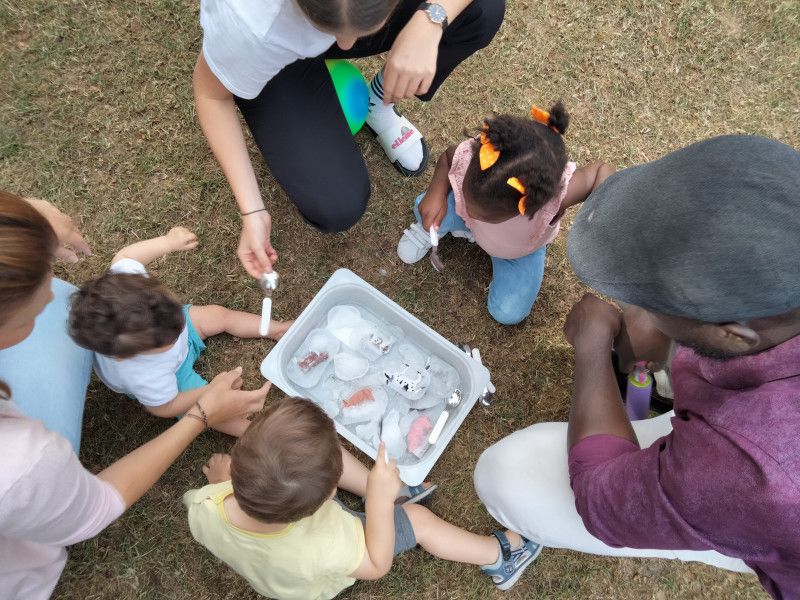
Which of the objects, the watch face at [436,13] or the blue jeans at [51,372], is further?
the watch face at [436,13]

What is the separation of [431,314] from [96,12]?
6.14 ft

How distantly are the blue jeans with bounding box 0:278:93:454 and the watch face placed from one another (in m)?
1.35

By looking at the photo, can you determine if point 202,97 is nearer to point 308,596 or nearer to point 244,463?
point 244,463

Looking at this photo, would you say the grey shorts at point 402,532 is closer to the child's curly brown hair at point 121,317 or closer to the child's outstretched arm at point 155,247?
the child's curly brown hair at point 121,317

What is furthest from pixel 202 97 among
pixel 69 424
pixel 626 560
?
pixel 626 560

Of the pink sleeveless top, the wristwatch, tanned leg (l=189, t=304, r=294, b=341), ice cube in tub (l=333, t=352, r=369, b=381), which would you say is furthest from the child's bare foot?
the wristwatch

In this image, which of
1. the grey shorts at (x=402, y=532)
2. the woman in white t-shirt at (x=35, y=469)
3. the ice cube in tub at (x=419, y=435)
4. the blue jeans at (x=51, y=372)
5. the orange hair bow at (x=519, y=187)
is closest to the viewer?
the woman in white t-shirt at (x=35, y=469)

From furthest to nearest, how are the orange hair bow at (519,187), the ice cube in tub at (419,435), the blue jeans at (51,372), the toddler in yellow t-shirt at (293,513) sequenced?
the ice cube in tub at (419,435) → the orange hair bow at (519,187) → the blue jeans at (51,372) → the toddler in yellow t-shirt at (293,513)

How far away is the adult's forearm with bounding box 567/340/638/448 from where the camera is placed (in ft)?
4.71

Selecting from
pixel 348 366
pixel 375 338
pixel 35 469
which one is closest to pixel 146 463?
pixel 35 469

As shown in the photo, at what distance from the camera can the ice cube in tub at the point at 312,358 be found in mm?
1976

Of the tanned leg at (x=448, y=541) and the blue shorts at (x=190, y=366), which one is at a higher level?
the blue shorts at (x=190, y=366)

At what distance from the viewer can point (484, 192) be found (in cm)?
170

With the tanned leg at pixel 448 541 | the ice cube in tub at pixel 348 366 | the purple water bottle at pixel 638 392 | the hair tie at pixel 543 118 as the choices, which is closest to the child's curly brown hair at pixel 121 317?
the ice cube in tub at pixel 348 366
